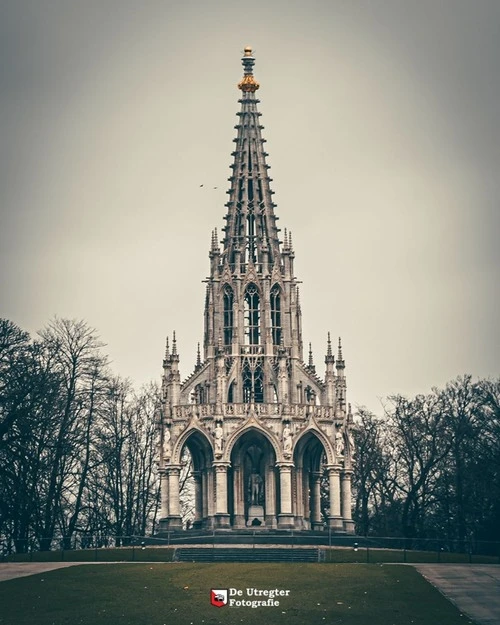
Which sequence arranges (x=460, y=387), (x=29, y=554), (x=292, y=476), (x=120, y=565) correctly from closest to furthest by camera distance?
(x=120, y=565), (x=29, y=554), (x=292, y=476), (x=460, y=387)

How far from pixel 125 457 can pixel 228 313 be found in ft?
41.6

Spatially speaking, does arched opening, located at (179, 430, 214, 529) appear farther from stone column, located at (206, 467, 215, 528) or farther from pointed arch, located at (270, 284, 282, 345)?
pointed arch, located at (270, 284, 282, 345)

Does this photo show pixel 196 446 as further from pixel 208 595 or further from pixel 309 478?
pixel 208 595

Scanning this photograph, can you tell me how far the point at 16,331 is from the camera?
96000mm

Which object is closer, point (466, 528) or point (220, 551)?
point (220, 551)

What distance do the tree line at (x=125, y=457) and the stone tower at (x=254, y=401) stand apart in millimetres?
4547

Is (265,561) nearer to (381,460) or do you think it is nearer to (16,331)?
(16,331)

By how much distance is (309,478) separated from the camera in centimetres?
11300

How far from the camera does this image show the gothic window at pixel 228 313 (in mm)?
111688

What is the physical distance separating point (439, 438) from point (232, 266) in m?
17.3

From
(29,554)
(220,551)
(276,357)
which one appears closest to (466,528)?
(276,357)

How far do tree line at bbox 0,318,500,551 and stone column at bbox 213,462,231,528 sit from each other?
680 cm

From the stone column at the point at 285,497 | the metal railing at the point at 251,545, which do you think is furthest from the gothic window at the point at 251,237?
the metal railing at the point at 251,545

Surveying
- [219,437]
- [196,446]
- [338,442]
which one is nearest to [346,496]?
[338,442]
